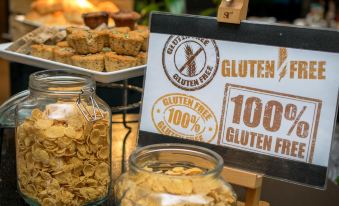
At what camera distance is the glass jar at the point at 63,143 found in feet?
2.71

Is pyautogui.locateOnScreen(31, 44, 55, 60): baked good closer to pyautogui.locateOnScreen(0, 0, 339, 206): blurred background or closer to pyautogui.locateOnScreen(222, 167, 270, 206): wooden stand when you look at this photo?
pyautogui.locateOnScreen(0, 0, 339, 206): blurred background

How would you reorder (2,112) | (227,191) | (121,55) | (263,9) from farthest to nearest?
(263,9) < (121,55) < (2,112) < (227,191)

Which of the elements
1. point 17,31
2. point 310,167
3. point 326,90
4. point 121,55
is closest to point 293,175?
point 310,167

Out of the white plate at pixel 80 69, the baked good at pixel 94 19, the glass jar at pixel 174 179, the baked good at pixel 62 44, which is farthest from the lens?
the baked good at pixel 94 19

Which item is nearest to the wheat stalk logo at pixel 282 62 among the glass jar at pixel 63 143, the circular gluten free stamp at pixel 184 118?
the circular gluten free stamp at pixel 184 118

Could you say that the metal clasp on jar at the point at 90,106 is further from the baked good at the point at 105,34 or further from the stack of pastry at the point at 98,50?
the baked good at the point at 105,34

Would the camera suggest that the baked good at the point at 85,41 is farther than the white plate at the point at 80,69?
Yes

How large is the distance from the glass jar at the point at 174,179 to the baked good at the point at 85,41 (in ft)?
1.74

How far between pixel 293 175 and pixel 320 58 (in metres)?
0.18

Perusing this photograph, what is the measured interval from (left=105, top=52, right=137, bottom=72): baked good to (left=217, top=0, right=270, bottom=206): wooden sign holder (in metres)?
0.41

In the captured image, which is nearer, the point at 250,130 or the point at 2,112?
the point at 250,130

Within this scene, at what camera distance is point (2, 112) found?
3.28ft

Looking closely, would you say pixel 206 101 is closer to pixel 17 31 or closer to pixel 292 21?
pixel 17 31

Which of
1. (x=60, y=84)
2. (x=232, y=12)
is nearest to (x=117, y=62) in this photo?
(x=60, y=84)
